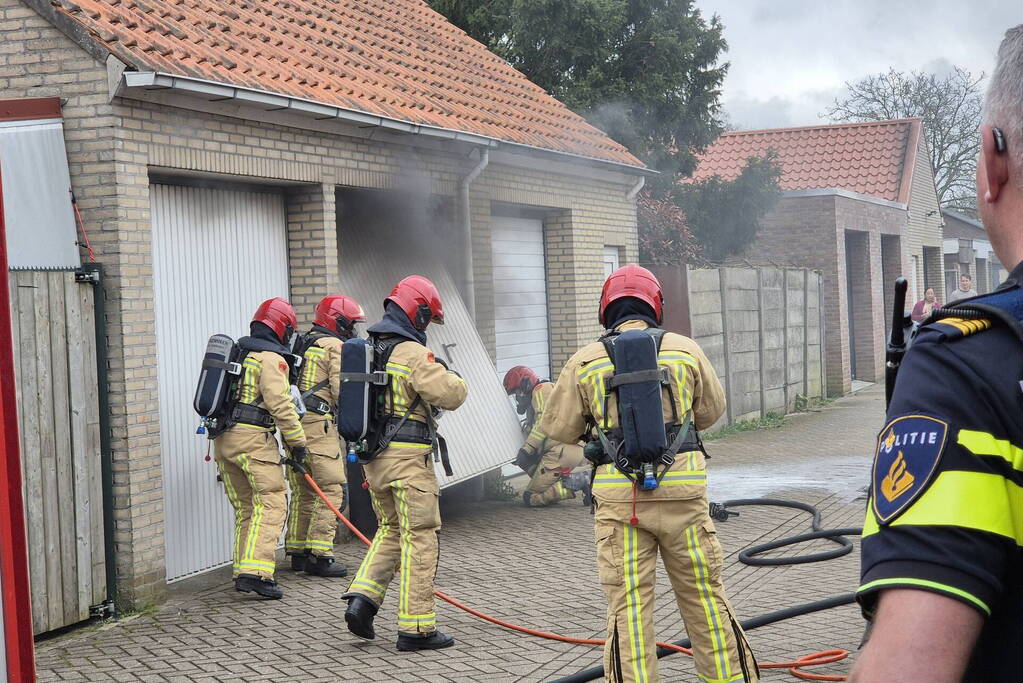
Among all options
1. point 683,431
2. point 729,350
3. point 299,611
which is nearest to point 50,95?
point 299,611

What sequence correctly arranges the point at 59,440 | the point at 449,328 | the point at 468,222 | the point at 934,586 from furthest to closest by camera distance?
the point at 468,222 < the point at 449,328 < the point at 59,440 < the point at 934,586

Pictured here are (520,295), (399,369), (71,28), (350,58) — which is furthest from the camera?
(520,295)

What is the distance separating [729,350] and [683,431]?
12.2 m

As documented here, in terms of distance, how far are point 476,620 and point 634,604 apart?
2481 millimetres

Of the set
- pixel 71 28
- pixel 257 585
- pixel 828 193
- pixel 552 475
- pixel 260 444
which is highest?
pixel 828 193

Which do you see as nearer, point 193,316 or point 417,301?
point 417,301

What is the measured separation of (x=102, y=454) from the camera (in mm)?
7035

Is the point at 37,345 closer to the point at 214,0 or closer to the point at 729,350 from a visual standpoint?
the point at 214,0

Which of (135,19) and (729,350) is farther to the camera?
(729,350)

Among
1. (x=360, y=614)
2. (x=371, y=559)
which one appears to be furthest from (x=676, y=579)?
(x=371, y=559)

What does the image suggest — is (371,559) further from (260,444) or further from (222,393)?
(222,393)

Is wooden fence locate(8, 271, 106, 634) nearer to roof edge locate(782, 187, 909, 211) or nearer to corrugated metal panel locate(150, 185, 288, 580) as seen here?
corrugated metal panel locate(150, 185, 288, 580)

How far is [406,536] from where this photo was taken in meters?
6.48

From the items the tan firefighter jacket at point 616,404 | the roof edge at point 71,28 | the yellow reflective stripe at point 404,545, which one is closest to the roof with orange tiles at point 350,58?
the roof edge at point 71,28
